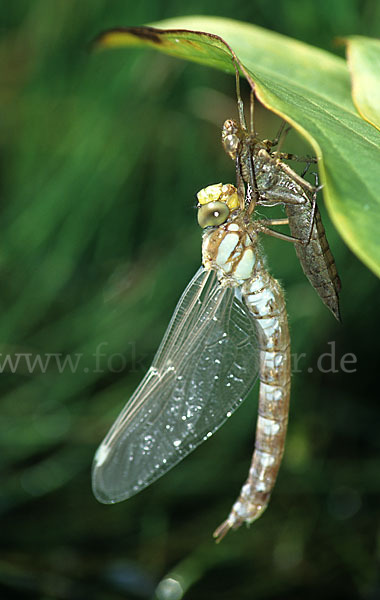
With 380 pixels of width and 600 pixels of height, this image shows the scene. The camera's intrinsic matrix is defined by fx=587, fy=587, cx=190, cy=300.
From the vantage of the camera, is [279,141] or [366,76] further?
[279,141]

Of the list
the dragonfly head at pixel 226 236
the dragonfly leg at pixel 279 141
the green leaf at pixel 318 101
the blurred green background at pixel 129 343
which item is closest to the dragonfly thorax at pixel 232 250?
the dragonfly head at pixel 226 236

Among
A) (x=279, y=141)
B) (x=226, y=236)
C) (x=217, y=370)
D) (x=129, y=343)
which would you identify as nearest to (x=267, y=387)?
(x=217, y=370)

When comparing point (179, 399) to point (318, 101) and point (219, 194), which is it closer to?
point (219, 194)

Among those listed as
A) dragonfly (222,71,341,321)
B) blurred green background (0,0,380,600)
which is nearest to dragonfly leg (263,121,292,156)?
dragonfly (222,71,341,321)

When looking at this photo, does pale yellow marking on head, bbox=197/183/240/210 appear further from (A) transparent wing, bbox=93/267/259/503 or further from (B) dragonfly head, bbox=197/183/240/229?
(A) transparent wing, bbox=93/267/259/503

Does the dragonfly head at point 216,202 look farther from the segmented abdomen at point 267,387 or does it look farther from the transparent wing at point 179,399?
the transparent wing at point 179,399

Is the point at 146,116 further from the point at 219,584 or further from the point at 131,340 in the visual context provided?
the point at 219,584
